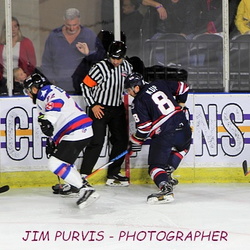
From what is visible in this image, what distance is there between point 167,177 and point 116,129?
777mm

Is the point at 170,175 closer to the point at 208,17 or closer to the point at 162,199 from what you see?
the point at 162,199

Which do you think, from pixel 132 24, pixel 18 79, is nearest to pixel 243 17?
pixel 132 24

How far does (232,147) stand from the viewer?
672 centimetres

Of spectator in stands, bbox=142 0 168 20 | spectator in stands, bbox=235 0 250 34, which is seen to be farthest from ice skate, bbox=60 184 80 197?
spectator in stands, bbox=235 0 250 34

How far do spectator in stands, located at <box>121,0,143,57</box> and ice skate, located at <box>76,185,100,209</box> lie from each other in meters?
1.42

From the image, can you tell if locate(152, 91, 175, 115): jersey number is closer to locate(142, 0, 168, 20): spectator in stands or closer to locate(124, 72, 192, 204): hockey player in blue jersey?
locate(124, 72, 192, 204): hockey player in blue jersey

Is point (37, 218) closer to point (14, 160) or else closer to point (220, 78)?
point (14, 160)

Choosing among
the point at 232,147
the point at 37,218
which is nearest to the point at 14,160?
the point at 37,218

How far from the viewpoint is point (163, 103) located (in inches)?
241

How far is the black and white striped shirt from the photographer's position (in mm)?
6527

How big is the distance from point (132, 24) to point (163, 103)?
0.92 meters

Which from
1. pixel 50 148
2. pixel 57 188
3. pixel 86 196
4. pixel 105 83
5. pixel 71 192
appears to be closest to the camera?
pixel 86 196

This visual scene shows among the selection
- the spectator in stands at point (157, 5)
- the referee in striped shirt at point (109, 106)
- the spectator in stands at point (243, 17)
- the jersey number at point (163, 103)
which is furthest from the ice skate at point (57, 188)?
the spectator in stands at point (243, 17)

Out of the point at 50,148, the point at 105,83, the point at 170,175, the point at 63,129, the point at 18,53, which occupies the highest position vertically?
the point at 18,53
